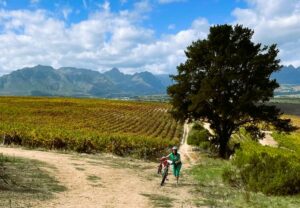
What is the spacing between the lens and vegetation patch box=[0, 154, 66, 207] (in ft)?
58.2

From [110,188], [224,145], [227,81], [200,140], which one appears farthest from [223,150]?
[110,188]

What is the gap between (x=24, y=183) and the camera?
2175 cm

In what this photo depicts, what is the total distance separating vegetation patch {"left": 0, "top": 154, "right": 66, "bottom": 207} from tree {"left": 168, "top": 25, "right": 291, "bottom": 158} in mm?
22154

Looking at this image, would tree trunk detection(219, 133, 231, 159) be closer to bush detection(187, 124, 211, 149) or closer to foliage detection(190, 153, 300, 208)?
bush detection(187, 124, 211, 149)

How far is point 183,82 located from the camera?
49844 millimetres

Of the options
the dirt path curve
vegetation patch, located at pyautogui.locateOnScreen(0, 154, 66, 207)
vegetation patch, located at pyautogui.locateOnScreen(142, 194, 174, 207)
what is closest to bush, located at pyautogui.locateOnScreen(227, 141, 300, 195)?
the dirt path curve

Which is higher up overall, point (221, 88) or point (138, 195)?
point (221, 88)

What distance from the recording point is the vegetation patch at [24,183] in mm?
17744

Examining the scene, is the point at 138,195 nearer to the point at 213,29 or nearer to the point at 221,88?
the point at 221,88

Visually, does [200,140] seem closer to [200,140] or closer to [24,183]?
[200,140]

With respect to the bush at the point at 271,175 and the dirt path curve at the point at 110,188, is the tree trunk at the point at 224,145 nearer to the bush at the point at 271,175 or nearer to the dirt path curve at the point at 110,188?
the dirt path curve at the point at 110,188

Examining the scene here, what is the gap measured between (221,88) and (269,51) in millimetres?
6958

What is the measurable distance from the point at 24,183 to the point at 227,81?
2785 centimetres

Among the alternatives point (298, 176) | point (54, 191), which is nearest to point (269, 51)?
point (298, 176)
